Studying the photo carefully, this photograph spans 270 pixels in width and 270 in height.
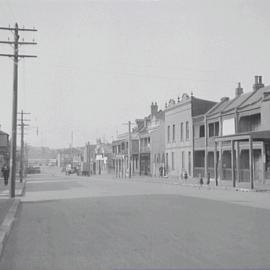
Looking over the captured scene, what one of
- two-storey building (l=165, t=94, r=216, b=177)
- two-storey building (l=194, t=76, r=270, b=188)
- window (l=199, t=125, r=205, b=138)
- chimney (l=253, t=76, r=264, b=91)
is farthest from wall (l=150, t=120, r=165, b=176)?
chimney (l=253, t=76, r=264, b=91)

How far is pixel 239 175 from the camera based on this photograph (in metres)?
39.5

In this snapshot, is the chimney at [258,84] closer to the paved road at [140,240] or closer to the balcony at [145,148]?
the balcony at [145,148]

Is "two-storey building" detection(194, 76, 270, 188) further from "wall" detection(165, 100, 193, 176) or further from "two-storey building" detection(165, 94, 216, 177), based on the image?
"wall" detection(165, 100, 193, 176)

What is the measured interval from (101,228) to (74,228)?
26.9 inches

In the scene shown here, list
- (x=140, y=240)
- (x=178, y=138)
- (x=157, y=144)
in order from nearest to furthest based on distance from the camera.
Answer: (x=140, y=240) → (x=178, y=138) → (x=157, y=144)

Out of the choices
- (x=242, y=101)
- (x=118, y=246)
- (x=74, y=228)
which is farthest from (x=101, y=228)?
(x=242, y=101)

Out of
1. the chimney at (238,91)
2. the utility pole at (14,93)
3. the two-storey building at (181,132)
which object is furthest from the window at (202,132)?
the utility pole at (14,93)

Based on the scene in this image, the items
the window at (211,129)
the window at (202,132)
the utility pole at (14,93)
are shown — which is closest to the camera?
the utility pole at (14,93)

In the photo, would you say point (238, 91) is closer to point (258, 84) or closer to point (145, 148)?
point (258, 84)

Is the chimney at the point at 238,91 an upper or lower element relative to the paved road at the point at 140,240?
upper

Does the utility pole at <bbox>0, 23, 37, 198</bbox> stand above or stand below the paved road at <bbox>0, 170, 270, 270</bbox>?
above

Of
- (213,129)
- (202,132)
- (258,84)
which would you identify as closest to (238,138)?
(258,84)

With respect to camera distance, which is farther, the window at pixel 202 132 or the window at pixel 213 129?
the window at pixel 202 132

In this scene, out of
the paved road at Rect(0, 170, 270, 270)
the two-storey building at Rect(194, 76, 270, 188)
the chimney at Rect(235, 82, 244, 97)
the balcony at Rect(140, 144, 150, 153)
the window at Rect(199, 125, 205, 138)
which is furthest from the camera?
the balcony at Rect(140, 144, 150, 153)
